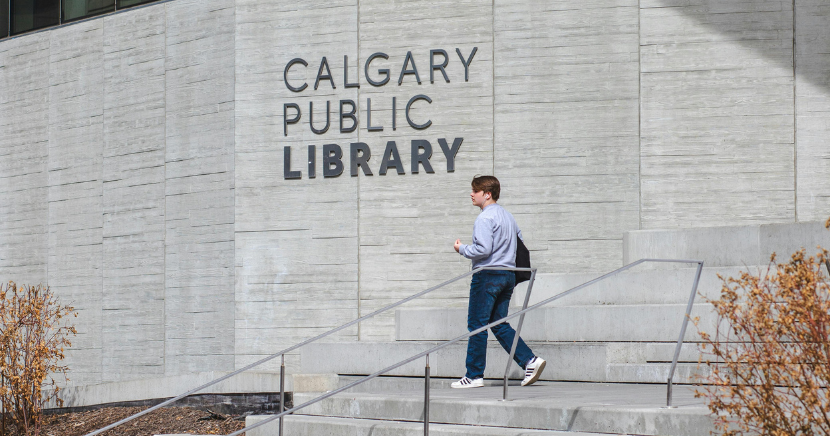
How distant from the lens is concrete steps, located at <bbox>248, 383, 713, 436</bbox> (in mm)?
6164

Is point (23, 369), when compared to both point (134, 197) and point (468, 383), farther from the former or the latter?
point (468, 383)

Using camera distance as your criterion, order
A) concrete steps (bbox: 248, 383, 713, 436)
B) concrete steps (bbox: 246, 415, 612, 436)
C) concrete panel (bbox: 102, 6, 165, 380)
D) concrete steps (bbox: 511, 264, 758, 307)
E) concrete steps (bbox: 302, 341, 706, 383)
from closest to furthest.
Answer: concrete steps (bbox: 248, 383, 713, 436), concrete steps (bbox: 246, 415, 612, 436), concrete steps (bbox: 302, 341, 706, 383), concrete steps (bbox: 511, 264, 758, 307), concrete panel (bbox: 102, 6, 165, 380)

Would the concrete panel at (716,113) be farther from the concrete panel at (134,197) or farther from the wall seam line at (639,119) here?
the concrete panel at (134,197)

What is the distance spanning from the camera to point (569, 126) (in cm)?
1214

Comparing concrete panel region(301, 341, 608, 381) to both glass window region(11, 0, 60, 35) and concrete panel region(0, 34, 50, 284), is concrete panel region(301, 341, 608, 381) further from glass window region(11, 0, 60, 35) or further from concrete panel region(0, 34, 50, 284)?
glass window region(11, 0, 60, 35)

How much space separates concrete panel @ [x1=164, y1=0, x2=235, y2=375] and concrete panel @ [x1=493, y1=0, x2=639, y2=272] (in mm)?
3631

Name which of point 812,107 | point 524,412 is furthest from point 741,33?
point 524,412

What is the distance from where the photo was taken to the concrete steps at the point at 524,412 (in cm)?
616

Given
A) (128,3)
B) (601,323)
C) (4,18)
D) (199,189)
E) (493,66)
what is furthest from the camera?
(4,18)

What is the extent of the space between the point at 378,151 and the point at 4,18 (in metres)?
7.32

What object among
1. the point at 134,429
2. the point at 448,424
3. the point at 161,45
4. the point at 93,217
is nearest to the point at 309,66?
the point at 161,45

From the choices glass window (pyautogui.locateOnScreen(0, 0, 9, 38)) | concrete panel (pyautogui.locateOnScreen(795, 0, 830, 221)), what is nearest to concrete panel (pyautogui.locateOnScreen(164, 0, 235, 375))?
glass window (pyautogui.locateOnScreen(0, 0, 9, 38))

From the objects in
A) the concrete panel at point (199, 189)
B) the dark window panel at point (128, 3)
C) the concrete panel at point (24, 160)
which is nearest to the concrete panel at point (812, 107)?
the concrete panel at point (199, 189)

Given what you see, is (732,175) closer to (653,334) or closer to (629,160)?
(629,160)
